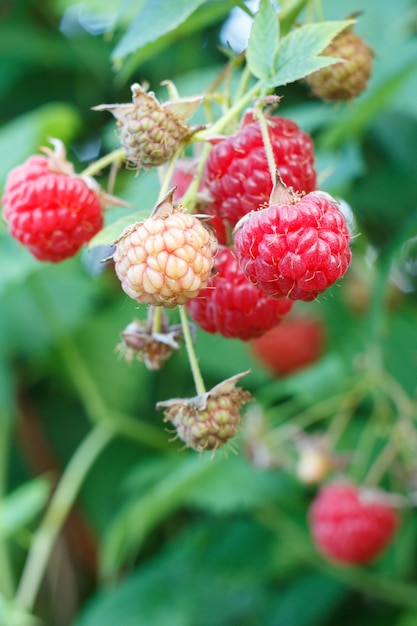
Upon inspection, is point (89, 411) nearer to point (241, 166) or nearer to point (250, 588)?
point (250, 588)

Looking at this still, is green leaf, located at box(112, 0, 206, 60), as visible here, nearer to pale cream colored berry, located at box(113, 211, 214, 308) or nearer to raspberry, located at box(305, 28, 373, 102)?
raspberry, located at box(305, 28, 373, 102)

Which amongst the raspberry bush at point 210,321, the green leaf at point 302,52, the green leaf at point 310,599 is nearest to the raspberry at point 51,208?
the raspberry bush at point 210,321

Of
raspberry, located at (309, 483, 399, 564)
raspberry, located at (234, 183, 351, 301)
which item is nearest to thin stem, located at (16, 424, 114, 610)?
raspberry, located at (309, 483, 399, 564)

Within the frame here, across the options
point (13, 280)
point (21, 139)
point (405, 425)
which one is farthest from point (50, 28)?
point (405, 425)

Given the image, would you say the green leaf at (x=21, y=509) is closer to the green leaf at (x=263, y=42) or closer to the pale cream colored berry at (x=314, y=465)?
the pale cream colored berry at (x=314, y=465)

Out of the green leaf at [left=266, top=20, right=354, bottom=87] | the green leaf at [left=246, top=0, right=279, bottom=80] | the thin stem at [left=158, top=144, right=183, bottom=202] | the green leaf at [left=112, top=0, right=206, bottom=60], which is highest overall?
the green leaf at [left=112, top=0, right=206, bottom=60]
